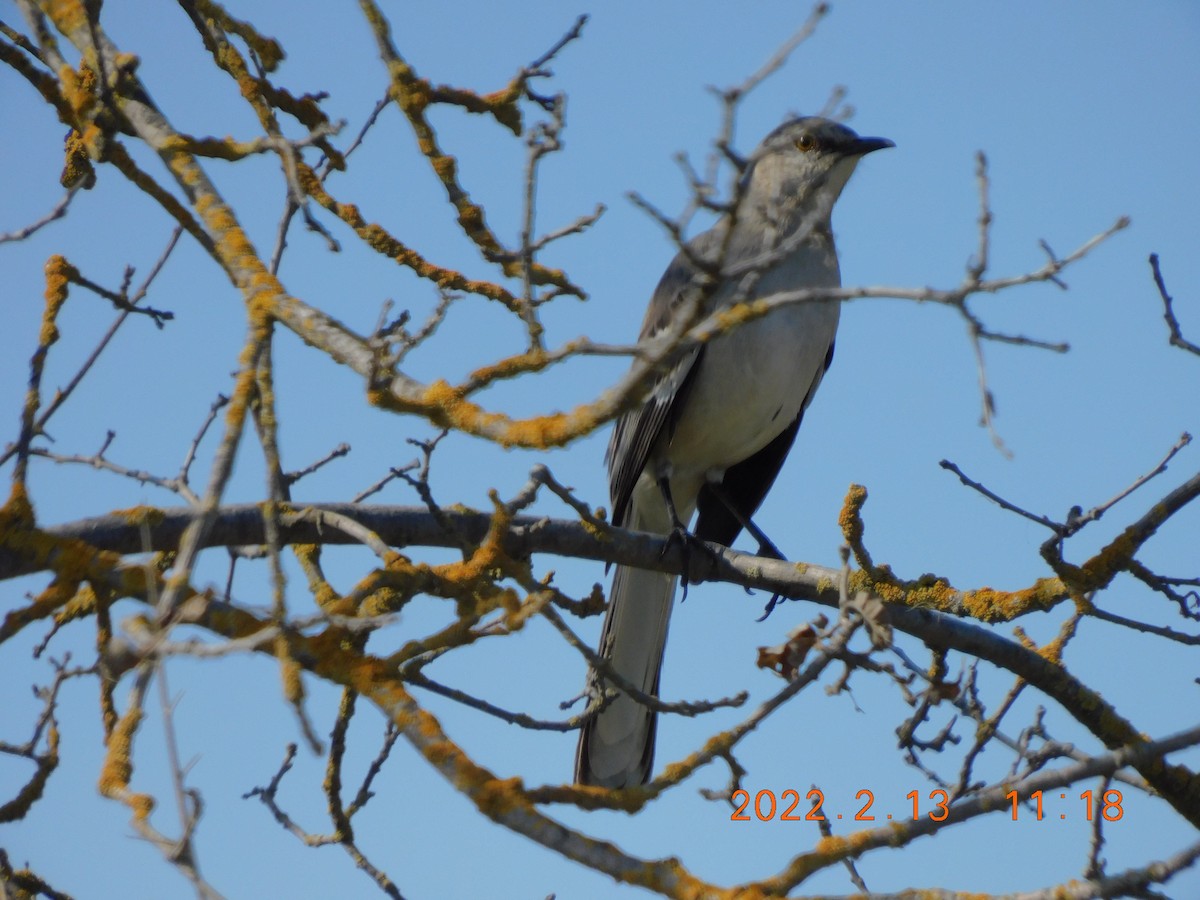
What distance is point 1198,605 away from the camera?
3.36 meters

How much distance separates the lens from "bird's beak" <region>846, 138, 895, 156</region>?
18.0 feet

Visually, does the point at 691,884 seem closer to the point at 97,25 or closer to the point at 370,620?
the point at 370,620

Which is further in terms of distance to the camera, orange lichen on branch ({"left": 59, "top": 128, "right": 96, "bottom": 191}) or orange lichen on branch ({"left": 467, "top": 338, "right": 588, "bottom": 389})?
orange lichen on branch ({"left": 59, "top": 128, "right": 96, "bottom": 191})

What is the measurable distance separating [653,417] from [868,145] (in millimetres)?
1616

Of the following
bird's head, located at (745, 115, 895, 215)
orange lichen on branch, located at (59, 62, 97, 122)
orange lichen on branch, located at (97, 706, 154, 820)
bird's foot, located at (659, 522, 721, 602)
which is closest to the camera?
orange lichen on branch, located at (97, 706, 154, 820)

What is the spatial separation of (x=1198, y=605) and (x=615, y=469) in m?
2.58

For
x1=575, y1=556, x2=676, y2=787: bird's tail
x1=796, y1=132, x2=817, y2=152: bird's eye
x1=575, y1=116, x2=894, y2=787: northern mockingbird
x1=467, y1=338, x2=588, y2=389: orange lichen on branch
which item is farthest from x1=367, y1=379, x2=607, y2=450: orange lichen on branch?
x1=796, y1=132, x2=817, y2=152: bird's eye

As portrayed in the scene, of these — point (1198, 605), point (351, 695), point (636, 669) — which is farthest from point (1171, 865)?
point (636, 669)

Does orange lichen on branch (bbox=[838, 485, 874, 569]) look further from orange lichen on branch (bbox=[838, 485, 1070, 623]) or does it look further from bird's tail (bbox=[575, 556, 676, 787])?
bird's tail (bbox=[575, 556, 676, 787])

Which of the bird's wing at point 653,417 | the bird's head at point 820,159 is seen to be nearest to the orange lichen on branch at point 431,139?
the bird's wing at point 653,417

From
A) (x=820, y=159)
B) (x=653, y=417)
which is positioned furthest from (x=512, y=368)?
(x=820, y=159)

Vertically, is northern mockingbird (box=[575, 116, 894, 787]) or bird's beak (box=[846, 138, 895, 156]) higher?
bird's beak (box=[846, 138, 895, 156])

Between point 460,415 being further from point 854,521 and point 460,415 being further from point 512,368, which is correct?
point 854,521

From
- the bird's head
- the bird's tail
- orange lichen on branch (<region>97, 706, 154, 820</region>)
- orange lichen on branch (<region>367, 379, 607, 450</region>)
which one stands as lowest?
orange lichen on branch (<region>97, 706, 154, 820</region>)
